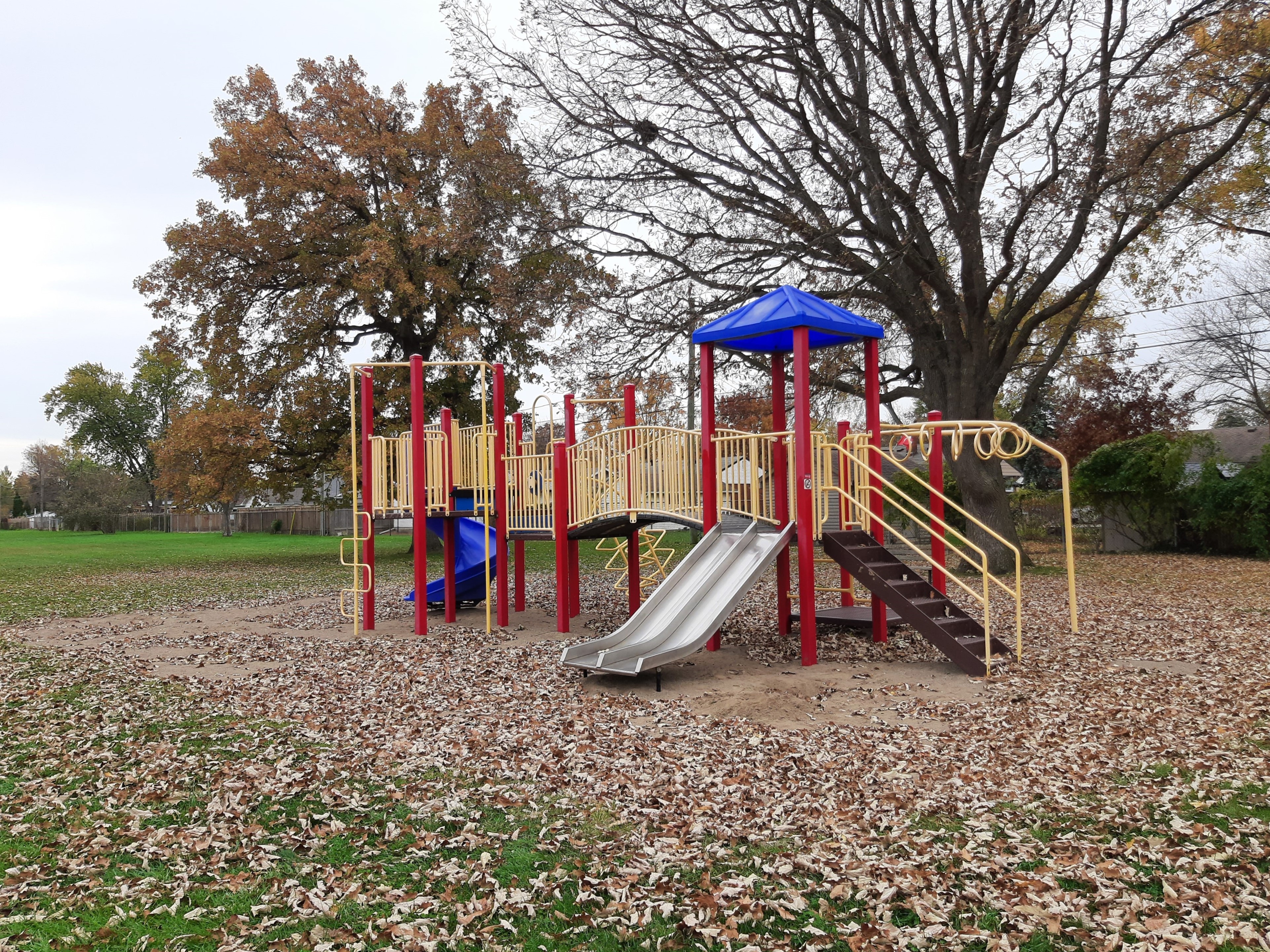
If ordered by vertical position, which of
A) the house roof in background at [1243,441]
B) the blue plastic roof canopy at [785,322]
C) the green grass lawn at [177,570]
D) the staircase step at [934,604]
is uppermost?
the blue plastic roof canopy at [785,322]

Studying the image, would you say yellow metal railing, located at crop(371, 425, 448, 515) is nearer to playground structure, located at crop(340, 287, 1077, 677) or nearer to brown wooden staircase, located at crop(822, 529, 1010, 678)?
playground structure, located at crop(340, 287, 1077, 677)

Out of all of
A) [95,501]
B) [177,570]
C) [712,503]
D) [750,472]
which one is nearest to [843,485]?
[750,472]

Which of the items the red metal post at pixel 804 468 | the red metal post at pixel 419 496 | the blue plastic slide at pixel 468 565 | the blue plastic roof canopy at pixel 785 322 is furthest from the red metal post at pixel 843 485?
the red metal post at pixel 419 496

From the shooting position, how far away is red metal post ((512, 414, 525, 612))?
45.1ft

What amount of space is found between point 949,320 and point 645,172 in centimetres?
670

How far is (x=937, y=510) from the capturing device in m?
10.3

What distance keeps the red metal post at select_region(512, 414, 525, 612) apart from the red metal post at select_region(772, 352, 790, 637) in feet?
13.7

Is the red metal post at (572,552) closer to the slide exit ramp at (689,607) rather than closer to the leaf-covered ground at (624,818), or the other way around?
the slide exit ramp at (689,607)

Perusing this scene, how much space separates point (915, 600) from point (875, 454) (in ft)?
6.74

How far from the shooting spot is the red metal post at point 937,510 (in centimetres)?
968

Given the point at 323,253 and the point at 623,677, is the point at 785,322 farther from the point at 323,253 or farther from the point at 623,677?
the point at 323,253

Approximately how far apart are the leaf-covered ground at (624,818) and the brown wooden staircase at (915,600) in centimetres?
46

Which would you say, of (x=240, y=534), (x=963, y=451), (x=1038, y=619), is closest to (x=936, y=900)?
(x=1038, y=619)

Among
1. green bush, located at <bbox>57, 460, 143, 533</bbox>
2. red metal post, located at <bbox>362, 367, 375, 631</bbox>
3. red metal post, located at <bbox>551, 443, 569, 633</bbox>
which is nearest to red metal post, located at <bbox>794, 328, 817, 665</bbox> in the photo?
red metal post, located at <bbox>551, 443, 569, 633</bbox>
